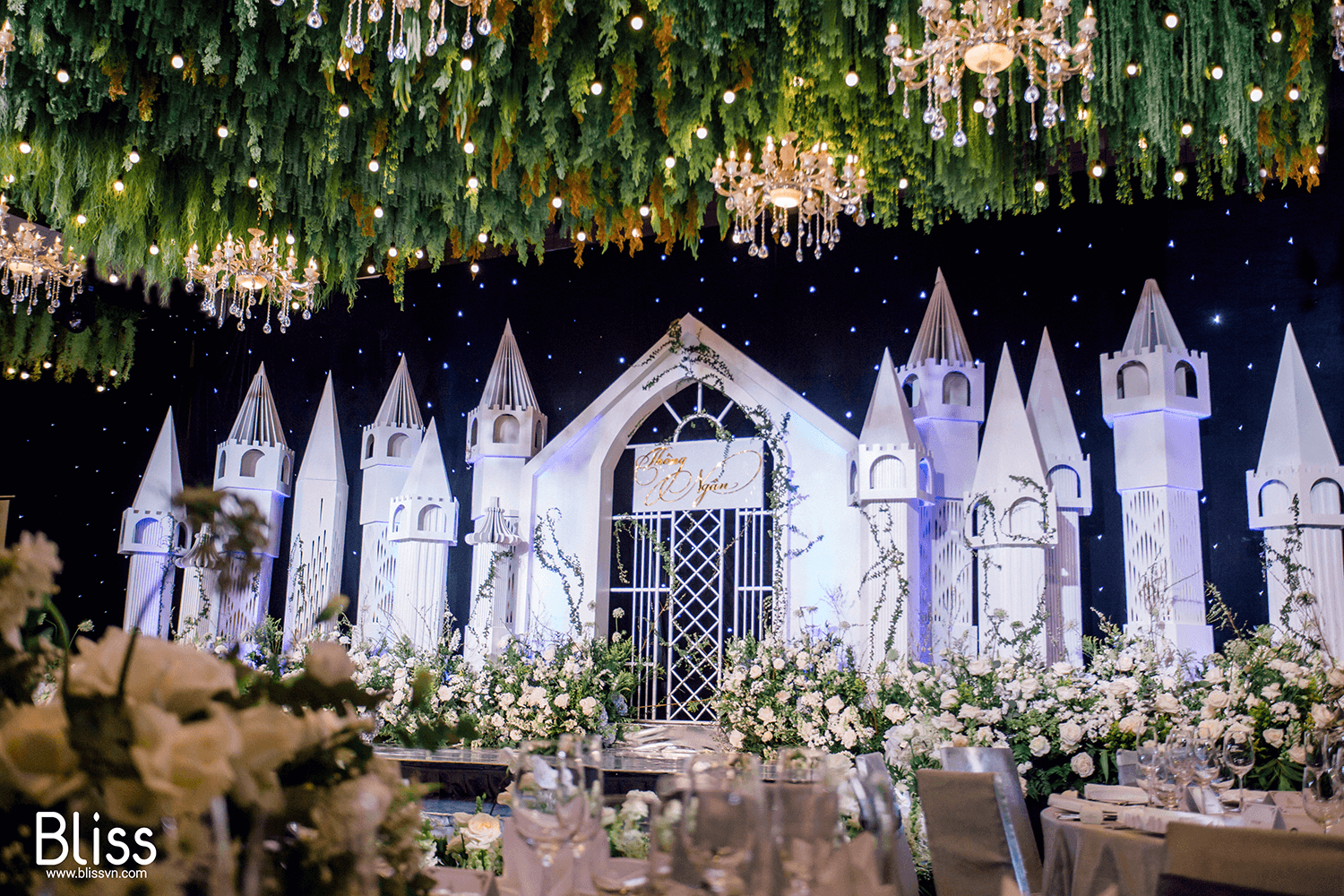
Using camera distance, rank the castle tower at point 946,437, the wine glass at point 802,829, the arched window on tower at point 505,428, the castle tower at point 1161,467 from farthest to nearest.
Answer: the arched window on tower at point 505,428 < the castle tower at point 946,437 < the castle tower at point 1161,467 < the wine glass at point 802,829

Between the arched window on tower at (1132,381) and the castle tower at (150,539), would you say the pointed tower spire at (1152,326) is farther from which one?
the castle tower at (150,539)

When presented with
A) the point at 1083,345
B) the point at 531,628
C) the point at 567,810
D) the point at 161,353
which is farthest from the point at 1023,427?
the point at 161,353

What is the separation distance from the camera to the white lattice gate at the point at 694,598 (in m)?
7.79

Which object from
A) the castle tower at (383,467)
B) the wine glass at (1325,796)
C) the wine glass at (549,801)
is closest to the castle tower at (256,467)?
the castle tower at (383,467)

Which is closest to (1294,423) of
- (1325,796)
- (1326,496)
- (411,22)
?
(1326,496)

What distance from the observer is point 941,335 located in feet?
24.2

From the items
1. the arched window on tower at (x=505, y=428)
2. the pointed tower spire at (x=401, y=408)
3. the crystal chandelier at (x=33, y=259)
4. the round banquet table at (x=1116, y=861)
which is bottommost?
the round banquet table at (x=1116, y=861)

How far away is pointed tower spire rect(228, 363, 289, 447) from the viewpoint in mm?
9188

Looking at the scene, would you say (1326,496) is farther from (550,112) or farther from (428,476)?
(428,476)

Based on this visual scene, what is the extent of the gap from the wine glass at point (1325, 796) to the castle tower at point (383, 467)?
23.1 feet

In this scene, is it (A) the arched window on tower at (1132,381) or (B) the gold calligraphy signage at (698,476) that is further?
(B) the gold calligraphy signage at (698,476)

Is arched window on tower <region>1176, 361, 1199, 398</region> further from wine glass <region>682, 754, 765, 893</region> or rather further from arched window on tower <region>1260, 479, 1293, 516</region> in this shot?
wine glass <region>682, 754, 765, 893</region>

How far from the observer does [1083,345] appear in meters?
7.11

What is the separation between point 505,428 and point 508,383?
37cm
